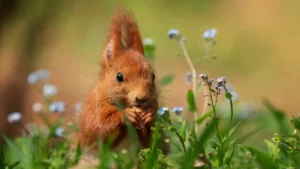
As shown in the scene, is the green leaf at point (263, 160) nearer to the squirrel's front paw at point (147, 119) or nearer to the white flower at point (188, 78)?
the squirrel's front paw at point (147, 119)

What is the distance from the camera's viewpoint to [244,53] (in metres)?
10.6

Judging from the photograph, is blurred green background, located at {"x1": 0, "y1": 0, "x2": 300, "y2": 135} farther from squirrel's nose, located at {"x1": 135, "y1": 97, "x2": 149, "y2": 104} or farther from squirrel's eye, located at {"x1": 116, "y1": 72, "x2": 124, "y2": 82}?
squirrel's nose, located at {"x1": 135, "y1": 97, "x2": 149, "y2": 104}

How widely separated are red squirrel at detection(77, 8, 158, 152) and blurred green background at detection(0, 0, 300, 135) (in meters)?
2.54

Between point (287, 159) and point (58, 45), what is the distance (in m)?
8.70

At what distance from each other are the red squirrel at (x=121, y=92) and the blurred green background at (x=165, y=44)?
8.33ft

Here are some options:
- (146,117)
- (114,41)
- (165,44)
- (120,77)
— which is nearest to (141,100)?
(146,117)

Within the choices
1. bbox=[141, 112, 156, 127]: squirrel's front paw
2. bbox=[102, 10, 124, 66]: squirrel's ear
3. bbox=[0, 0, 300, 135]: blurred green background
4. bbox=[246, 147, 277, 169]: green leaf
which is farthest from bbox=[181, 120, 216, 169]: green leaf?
bbox=[0, 0, 300, 135]: blurred green background

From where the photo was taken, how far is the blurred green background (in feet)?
24.8

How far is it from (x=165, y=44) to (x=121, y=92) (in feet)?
21.8

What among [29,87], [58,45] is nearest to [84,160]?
[29,87]

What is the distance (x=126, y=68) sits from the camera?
4.09m

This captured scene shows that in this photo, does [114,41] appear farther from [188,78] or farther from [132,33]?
[188,78]

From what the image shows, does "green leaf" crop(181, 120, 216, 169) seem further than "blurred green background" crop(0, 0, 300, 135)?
No

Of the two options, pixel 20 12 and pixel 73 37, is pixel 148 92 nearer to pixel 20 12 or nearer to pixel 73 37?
pixel 20 12
